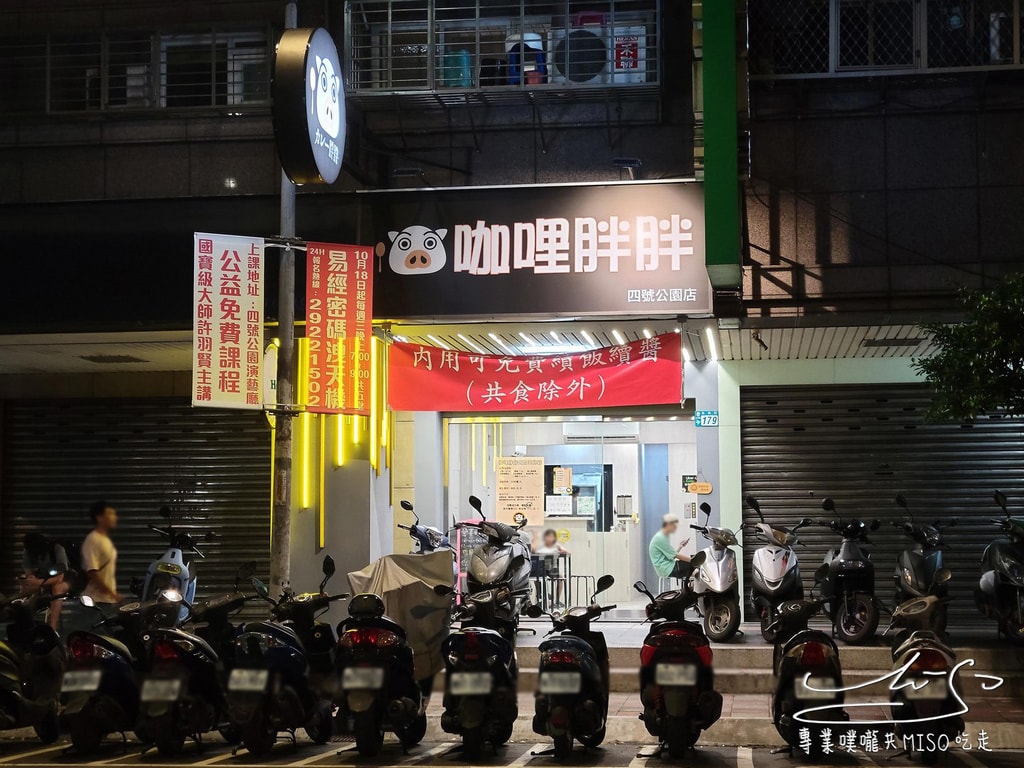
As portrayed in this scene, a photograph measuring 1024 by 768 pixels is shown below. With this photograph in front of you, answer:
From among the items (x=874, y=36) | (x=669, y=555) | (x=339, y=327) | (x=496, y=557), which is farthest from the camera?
(x=874, y=36)

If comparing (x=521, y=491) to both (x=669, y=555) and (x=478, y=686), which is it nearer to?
(x=669, y=555)

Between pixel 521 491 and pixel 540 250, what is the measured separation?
3.81 metres

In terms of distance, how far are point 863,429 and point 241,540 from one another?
7.72 meters

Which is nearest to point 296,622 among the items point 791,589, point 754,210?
point 791,589

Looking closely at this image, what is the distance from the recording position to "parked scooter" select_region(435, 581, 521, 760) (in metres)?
8.60

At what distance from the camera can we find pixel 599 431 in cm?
1519

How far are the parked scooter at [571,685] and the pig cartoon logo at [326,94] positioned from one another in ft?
17.3

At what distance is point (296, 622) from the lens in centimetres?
951

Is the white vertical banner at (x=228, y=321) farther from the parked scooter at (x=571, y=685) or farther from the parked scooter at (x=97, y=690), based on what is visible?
the parked scooter at (x=571, y=685)

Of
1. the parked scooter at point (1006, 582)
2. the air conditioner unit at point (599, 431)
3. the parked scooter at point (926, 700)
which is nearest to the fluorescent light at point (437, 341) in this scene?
the air conditioner unit at point (599, 431)

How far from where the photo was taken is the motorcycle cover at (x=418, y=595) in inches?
413

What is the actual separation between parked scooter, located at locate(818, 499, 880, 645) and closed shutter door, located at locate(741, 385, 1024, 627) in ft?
7.06

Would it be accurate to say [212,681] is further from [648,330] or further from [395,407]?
[648,330]

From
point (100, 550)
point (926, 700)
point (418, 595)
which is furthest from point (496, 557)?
point (926, 700)
